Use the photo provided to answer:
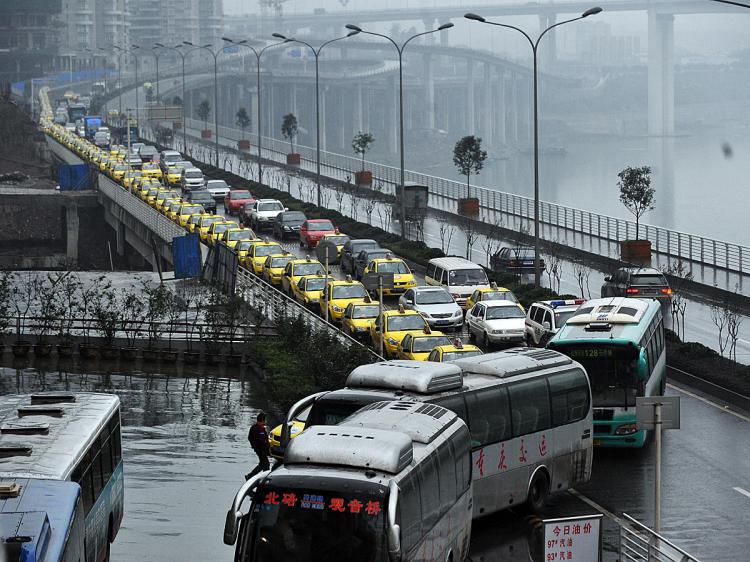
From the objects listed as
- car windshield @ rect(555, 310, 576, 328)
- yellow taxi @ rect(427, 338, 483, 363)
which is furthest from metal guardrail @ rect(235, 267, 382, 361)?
car windshield @ rect(555, 310, 576, 328)

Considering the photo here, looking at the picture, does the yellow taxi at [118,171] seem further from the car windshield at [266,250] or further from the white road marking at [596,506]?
the white road marking at [596,506]

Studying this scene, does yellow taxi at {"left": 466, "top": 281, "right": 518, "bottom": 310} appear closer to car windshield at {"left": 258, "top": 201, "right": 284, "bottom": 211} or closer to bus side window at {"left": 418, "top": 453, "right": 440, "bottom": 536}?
bus side window at {"left": 418, "top": 453, "right": 440, "bottom": 536}

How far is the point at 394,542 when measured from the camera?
12.5 meters

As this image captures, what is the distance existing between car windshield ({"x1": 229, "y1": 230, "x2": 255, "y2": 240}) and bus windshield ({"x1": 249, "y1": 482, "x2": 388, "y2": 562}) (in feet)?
126

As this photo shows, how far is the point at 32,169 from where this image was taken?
12725cm

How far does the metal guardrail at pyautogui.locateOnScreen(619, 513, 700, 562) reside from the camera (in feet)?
49.6

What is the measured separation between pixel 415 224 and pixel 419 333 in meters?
29.7

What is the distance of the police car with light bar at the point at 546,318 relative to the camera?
3123 centimetres

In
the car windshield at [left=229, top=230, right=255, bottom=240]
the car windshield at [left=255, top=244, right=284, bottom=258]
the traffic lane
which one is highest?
the car windshield at [left=229, top=230, right=255, bottom=240]

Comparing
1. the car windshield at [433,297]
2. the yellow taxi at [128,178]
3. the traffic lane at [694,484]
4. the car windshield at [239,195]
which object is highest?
the yellow taxi at [128,178]

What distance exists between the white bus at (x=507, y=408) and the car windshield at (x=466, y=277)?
19.5 m

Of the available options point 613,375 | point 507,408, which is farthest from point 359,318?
point 507,408

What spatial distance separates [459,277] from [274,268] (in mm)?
6808

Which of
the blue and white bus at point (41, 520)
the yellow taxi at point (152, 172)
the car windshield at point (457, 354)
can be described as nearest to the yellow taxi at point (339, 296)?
the car windshield at point (457, 354)
